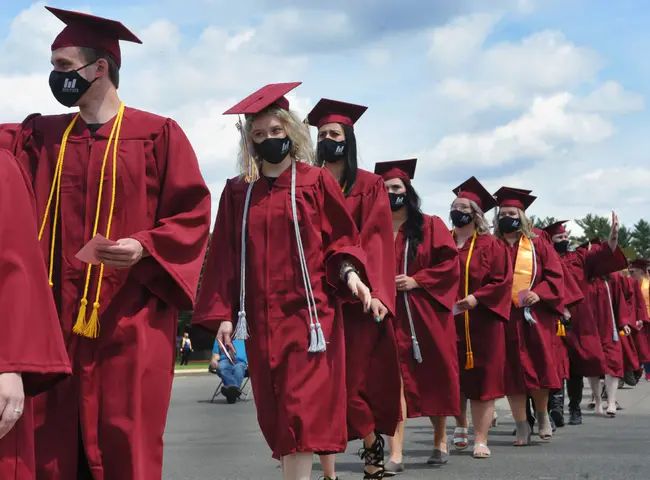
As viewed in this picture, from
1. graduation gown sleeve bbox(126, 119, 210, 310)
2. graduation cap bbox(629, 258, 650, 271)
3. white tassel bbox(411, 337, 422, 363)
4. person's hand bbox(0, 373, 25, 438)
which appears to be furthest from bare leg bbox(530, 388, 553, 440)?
graduation cap bbox(629, 258, 650, 271)

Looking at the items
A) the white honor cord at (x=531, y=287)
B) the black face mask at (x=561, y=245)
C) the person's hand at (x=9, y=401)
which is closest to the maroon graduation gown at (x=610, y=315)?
the black face mask at (x=561, y=245)

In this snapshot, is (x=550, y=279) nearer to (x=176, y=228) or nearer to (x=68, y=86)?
(x=176, y=228)

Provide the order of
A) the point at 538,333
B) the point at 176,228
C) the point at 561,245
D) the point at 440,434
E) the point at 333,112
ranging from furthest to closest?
the point at 561,245
the point at 538,333
the point at 440,434
the point at 333,112
the point at 176,228

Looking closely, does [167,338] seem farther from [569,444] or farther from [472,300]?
[569,444]

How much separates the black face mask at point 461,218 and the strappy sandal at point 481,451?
6.41 feet

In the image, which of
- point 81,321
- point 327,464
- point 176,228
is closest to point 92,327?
point 81,321

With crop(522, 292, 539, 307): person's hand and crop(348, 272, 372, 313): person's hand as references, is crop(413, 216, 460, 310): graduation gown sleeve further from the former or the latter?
crop(348, 272, 372, 313): person's hand

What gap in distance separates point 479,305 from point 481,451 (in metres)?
1.26

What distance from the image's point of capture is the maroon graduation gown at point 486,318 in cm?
1040

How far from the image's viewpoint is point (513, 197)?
1169 centimetres

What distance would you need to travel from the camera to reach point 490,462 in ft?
31.6

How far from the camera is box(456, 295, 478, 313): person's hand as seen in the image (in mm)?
10250

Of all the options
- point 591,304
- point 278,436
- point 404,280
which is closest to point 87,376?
point 278,436

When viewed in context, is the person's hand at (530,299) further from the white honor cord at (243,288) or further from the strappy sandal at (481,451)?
the white honor cord at (243,288)
